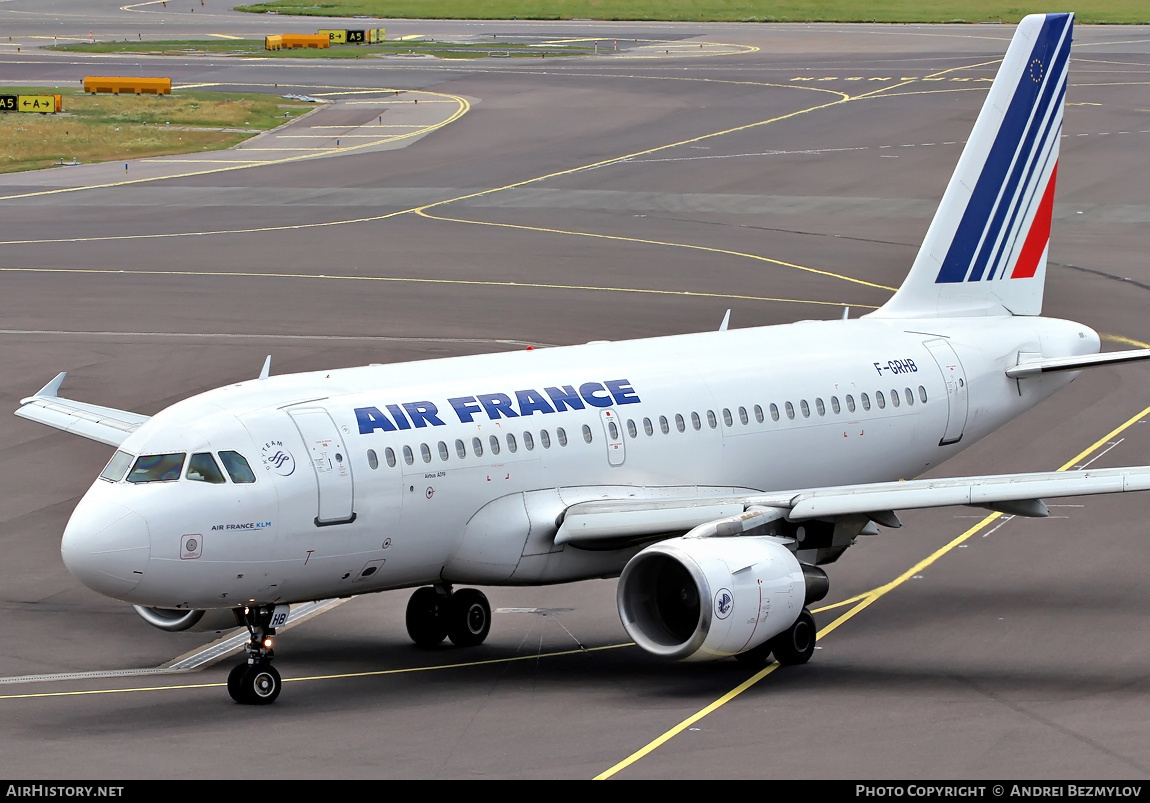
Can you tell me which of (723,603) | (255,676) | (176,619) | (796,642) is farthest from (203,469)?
(796,642)

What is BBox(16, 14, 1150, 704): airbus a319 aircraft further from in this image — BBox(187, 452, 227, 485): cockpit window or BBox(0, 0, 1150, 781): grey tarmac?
BBox(0, 0, 1150, 781): grey tarmac

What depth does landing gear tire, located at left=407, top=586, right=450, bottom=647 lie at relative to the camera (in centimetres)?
3075

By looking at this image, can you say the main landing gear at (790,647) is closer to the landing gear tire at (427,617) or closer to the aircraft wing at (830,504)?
the aircraft wing at (830,504)

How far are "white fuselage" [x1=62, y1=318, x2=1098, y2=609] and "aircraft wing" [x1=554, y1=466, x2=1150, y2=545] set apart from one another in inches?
35.3

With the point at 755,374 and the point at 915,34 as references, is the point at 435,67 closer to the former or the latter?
the point at 915,34

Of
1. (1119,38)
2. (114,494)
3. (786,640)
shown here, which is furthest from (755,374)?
(1119,38)

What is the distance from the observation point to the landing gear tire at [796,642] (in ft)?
94.2

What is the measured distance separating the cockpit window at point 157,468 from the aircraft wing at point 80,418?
616 cm

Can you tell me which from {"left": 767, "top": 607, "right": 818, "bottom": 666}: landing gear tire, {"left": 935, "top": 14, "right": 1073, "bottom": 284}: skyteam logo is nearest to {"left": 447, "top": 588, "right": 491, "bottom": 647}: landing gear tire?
{"left": 767, "top": 607, "right": 818, "bottom": 666}: landing gear tire

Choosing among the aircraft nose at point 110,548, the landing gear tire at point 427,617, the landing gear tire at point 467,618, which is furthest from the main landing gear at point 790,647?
the aircraft nose at point 110,548

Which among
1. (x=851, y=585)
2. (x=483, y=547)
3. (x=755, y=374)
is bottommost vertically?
(x=851, y=585)

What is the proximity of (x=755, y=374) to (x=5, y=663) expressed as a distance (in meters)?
14.0

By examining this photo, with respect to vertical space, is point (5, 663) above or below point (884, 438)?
below
